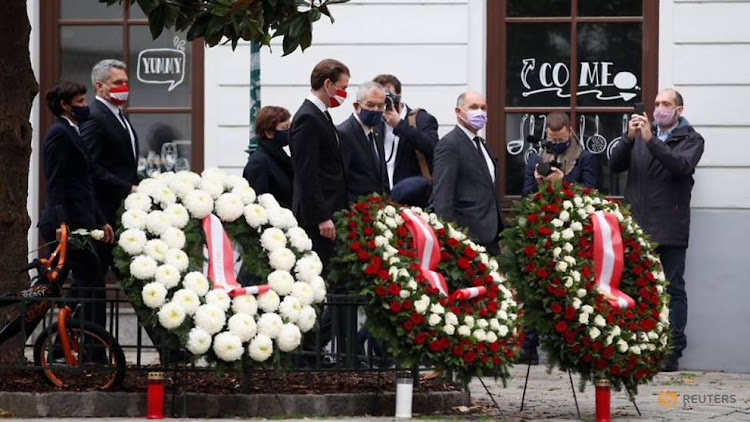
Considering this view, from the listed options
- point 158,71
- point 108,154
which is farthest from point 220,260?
point 158,71

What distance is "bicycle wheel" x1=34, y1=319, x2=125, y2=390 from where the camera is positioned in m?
10.0

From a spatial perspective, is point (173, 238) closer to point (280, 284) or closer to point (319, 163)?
point (280, 284)

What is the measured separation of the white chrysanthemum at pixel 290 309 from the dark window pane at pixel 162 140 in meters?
5.60

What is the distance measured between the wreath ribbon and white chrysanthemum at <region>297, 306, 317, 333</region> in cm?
66

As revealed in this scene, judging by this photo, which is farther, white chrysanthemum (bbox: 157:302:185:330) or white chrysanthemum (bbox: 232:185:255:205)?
white chrysanthemum (bbox: 232:185:255:205)

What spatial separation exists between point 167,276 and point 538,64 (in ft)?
20.0

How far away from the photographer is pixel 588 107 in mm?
14891

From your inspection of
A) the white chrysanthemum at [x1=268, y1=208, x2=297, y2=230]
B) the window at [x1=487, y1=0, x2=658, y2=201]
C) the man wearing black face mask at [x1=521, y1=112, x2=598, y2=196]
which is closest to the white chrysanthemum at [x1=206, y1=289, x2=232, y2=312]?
the white chrysanthemum at [x1=268, y1=208, x2=297, y2=230]

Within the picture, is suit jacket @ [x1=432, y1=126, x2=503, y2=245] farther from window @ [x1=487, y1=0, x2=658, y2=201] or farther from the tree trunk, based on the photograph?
the tree trunk

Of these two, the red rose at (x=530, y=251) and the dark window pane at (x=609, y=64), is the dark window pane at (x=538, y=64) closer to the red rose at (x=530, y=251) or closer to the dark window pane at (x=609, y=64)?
the dark window pane at (x=609, y=64)

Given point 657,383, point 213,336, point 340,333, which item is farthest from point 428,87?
point 213,336

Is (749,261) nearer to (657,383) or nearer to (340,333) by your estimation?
(657,383)

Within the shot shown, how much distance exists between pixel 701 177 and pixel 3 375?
617cm

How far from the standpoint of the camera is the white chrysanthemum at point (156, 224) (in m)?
9.79
